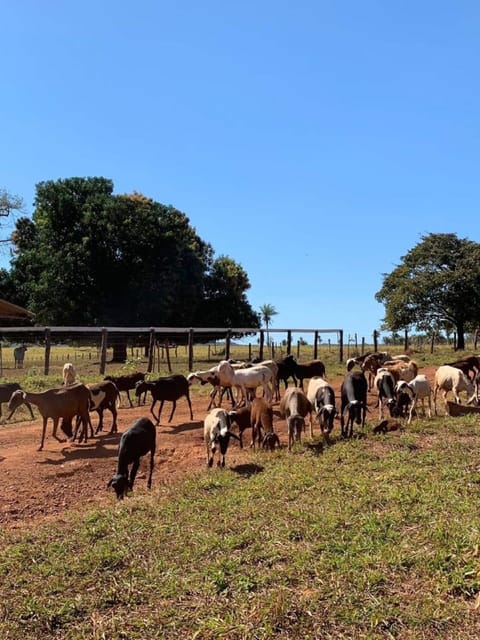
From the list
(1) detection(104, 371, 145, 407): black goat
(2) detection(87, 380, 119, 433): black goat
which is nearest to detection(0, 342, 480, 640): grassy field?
(2) detection(87, 380, 119, 433): black goat

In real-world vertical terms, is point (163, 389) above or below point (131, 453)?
above

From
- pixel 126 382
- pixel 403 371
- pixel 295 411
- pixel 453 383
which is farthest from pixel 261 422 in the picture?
pixel 403 371

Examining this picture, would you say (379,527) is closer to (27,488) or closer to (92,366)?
(27,488)

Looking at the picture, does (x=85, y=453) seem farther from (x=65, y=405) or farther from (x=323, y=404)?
(x=323, y=404)

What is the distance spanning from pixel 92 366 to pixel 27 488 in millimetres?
20094

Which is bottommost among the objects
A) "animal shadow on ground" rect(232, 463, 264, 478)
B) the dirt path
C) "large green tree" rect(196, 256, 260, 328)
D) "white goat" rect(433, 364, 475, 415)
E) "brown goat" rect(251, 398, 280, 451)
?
the dirt path

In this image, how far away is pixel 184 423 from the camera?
43.7 feet

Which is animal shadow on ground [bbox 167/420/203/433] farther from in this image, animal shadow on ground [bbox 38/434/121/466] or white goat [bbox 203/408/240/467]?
white goat [bbox 203/408/240/467]

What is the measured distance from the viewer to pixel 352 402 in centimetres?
1091

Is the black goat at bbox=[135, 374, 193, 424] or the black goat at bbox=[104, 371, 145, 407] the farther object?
the black goat at bbox=[104, 371, 145, 407]

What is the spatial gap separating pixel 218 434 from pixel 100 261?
25.6 meters

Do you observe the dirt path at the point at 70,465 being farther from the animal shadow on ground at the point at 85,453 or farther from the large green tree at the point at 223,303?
the large green tree at the point at 223,303

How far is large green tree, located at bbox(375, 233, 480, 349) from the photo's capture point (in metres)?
39.1

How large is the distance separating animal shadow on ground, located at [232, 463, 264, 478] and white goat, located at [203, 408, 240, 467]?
0.27 meters
